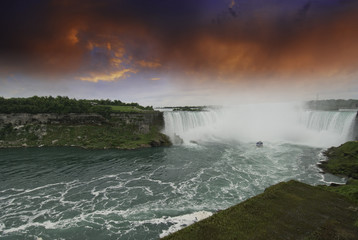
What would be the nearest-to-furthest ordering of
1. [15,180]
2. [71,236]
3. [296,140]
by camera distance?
[71,236]
[15,180]
[296,140]

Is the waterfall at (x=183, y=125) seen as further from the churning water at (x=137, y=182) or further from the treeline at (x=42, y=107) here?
the treeline at (x=42, y=107)

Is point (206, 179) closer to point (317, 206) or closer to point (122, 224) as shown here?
point (122, 224)

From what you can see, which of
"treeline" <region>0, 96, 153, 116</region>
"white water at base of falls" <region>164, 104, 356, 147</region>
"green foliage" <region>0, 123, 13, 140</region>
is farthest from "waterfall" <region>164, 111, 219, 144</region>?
"green foliage" <region>0, 123, 13, 140</region>

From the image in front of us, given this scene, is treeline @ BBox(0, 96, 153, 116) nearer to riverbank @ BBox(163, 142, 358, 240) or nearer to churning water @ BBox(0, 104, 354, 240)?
churning water @ BBox(0, 104, 354, 240)

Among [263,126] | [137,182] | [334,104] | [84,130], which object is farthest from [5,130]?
[334,104]

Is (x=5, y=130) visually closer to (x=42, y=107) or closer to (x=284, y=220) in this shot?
(x=42, y=107)

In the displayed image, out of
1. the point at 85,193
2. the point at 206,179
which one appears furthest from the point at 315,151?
the point at 85,193

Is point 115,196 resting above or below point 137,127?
below
